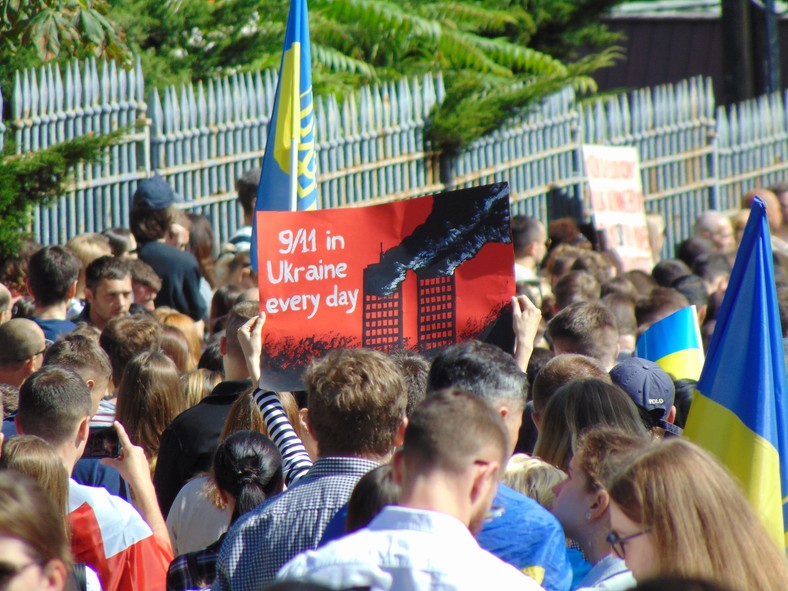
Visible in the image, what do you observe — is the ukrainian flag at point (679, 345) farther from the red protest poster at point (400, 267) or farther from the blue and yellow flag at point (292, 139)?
the blue and yellow flag at point (292, 139)

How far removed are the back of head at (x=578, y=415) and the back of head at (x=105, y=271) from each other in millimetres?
3630

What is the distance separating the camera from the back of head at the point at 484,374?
13.1 ft

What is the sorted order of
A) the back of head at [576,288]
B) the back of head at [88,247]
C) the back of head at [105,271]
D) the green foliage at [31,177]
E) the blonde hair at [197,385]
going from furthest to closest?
the green foliage at [31,177]
the back of head at [88,247]
the back of head at [576,288]
the back of head at [105,271]
the blonde hair at [197,385]

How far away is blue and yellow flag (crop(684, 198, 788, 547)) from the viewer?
4.27m

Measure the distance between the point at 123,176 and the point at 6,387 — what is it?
Answer: 459cm

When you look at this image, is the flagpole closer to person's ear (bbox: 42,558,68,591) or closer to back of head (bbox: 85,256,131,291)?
back of head (bbox: 85,256,131,291)

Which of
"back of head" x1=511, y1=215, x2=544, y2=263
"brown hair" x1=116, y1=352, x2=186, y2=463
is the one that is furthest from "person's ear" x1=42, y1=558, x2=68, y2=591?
"back of head" x1=511, y1=215, x2=544, y2=263

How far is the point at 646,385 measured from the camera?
4.97 metres

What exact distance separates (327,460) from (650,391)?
6.11 ft

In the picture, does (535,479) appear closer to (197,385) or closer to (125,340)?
(197,385)

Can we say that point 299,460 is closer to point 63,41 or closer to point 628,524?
point 628,524

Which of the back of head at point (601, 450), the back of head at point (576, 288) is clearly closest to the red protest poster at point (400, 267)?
the back of head at point (601, 450)

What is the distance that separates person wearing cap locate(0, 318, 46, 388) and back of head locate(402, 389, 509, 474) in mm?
3487

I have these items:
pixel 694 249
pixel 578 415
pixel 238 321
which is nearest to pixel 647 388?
pixel 578 415
